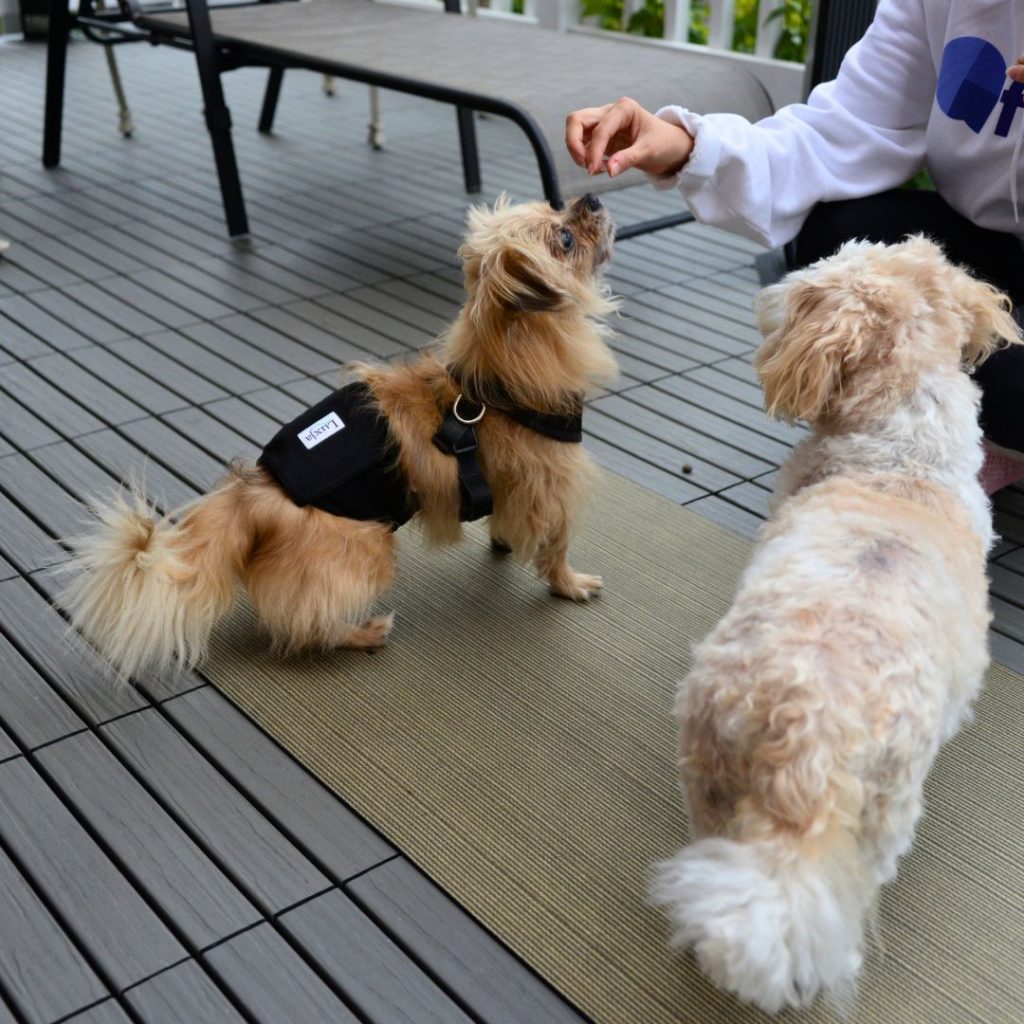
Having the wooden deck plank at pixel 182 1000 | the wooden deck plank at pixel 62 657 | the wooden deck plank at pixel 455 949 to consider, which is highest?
the wooden deck plank at pixel 182 1000

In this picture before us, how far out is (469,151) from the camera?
4.41 meters

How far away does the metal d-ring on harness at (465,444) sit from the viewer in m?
1.97

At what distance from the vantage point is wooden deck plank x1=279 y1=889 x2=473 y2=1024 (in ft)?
4.61

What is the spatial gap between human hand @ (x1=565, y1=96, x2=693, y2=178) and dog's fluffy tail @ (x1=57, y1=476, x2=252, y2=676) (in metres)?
0.86

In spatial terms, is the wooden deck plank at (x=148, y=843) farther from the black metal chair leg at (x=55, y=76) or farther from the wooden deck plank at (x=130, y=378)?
the black metal chair leg at (x=55, y=76)

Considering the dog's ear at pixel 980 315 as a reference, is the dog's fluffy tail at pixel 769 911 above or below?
below

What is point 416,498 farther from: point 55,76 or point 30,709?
point 55,76

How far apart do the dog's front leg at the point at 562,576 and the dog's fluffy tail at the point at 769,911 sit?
1001mm

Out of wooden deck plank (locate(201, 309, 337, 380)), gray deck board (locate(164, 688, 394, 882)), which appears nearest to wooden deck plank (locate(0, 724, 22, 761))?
gray deck board (locate(164, 688, 394, 882))

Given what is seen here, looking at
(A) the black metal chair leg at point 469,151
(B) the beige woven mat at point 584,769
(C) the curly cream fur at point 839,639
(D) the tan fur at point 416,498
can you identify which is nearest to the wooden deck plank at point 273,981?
(B) the beige woven mat at point 584,769

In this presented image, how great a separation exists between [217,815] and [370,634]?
0.47 m

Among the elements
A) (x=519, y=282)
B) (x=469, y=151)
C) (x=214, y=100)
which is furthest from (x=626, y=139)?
(x=469, y=151)

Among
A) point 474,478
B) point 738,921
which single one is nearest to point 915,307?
point 474,478

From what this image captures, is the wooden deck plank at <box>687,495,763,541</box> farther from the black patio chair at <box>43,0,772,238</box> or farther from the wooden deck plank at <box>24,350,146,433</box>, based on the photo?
the wooden deck plank at <box>24,350,146,433</box>
